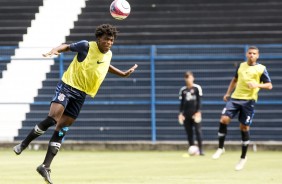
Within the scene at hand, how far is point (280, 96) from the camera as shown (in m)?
22.8

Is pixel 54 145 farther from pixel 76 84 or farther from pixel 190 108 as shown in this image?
pixel 190 108

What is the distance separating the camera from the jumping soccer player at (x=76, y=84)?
41.1 feet

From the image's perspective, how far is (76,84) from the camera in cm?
1271

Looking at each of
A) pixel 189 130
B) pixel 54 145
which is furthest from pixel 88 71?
pixel 189 130

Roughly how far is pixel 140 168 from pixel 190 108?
562 centimetres

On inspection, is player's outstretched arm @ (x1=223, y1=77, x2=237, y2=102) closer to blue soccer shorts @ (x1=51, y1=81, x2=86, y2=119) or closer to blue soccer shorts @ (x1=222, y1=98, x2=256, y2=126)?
Result: blue soccer shorts @ (x1=222, y1=98, x2=256, y2=126)

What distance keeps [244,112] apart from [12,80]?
8785mm

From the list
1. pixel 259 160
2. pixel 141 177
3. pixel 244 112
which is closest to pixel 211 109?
pixel 259 160

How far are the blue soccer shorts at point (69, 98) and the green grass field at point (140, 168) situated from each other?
1.09 metres

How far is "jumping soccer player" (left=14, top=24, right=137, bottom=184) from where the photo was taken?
1254 cm

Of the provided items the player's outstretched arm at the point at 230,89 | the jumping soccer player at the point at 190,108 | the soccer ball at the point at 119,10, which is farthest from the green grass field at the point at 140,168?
the soccer ball at the point at 119,10

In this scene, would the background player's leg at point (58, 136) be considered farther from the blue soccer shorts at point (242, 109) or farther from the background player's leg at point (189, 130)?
the background player's leg at point (189, 130)

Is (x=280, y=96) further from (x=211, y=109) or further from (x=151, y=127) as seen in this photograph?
(x=151, y=127)

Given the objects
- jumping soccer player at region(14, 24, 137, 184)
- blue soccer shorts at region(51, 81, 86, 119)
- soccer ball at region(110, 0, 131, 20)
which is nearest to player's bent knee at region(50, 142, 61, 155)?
jumping soccer player at region(14, 24, 137, 184)
